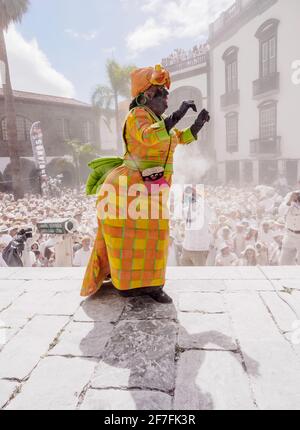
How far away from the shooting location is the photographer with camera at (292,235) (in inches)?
184

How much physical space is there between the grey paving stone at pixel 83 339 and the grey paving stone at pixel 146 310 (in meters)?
0.20

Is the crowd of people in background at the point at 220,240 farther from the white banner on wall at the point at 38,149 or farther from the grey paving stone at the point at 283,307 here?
the white banner on wall at the point at 38,149

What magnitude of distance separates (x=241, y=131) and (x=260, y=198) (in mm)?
9606

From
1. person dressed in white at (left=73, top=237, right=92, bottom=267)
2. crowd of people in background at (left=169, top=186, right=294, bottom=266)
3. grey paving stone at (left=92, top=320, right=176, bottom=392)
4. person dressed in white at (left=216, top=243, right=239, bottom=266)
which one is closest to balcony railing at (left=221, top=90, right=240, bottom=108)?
crowd of people in background at (left=169, top=186, right=294, bottom=266)

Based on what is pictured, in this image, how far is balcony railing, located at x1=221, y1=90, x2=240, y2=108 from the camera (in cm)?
1759

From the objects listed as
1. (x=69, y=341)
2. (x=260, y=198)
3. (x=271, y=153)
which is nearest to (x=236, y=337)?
(x=69, y=341)

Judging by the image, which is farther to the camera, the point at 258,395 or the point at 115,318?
the point at 115,318

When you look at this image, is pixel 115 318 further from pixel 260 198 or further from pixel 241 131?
pixel 241 131

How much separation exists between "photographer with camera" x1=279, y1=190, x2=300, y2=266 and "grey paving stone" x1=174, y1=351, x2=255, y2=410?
3248 mm

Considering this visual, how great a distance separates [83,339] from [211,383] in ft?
2.74

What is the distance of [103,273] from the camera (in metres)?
2.71

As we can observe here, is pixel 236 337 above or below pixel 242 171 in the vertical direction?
below

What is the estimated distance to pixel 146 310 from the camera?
2.44m
